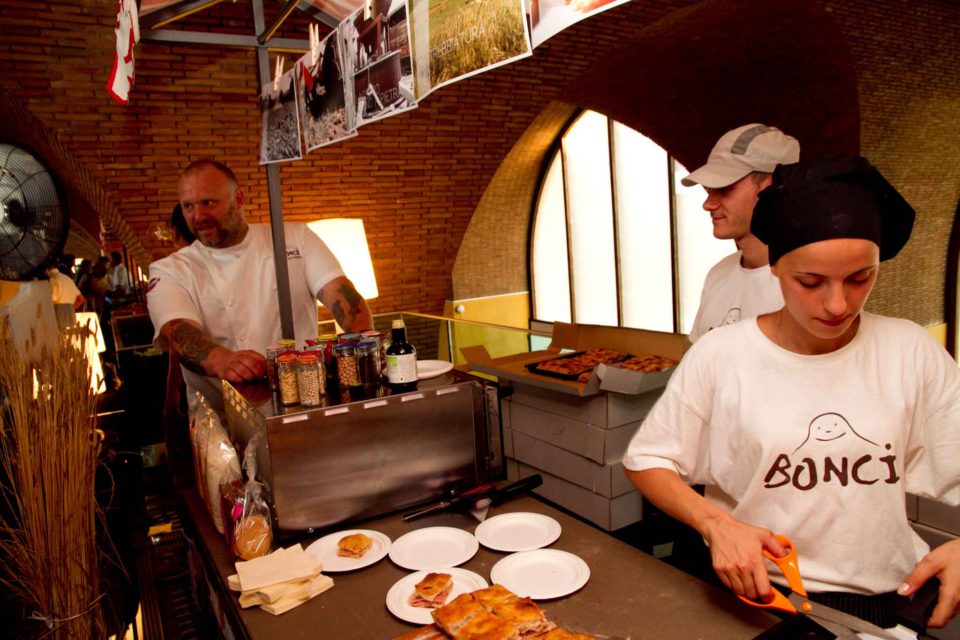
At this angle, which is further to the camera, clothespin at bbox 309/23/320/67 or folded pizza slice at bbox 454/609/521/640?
clothespin at bbox 309/23/320/67

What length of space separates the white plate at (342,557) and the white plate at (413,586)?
0.12 m

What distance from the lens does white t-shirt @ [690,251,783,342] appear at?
1896 millimetres

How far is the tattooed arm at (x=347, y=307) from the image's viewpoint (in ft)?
8.50

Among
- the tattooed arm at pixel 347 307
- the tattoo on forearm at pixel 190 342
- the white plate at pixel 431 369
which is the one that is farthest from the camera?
the tattooed arm at pixel 347 307

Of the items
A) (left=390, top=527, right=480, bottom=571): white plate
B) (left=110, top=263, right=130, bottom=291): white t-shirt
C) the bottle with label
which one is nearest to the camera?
(left=390, top=527, right=480, bottom=571): white plate

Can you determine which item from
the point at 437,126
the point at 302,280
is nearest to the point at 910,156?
the point at 437,126

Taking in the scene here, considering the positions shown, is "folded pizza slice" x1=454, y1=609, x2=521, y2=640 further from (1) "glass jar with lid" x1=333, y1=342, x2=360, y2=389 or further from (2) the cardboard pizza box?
(2) the cardboard pizza box

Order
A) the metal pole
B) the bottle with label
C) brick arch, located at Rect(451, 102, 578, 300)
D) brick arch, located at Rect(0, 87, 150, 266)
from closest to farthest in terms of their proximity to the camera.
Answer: the bottle with label → the metal pole → brick arch, located at Rect(0, 87, 150, 266) → brick arch, located at Rect(451, 102, 578, 300)

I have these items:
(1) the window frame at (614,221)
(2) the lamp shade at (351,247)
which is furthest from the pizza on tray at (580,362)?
(1) the window frame at (614,221)

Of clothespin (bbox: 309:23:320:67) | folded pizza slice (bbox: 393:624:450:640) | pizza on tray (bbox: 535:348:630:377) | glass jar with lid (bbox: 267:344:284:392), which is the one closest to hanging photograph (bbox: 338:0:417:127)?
clothespin (bbox: 309:23:320:67)

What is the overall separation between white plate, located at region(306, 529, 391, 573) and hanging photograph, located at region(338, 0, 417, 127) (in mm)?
1005

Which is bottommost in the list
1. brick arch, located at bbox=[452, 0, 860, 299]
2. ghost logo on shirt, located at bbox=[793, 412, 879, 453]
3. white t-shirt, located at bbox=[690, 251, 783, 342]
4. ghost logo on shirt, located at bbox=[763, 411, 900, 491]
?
ghost logo on shirt, located at bbox=[763, 411, 900, 491]

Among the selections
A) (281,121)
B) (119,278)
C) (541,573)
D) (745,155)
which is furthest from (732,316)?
(119,278)

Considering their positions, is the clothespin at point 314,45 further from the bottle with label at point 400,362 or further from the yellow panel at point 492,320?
the yellow panel at point 492,320
